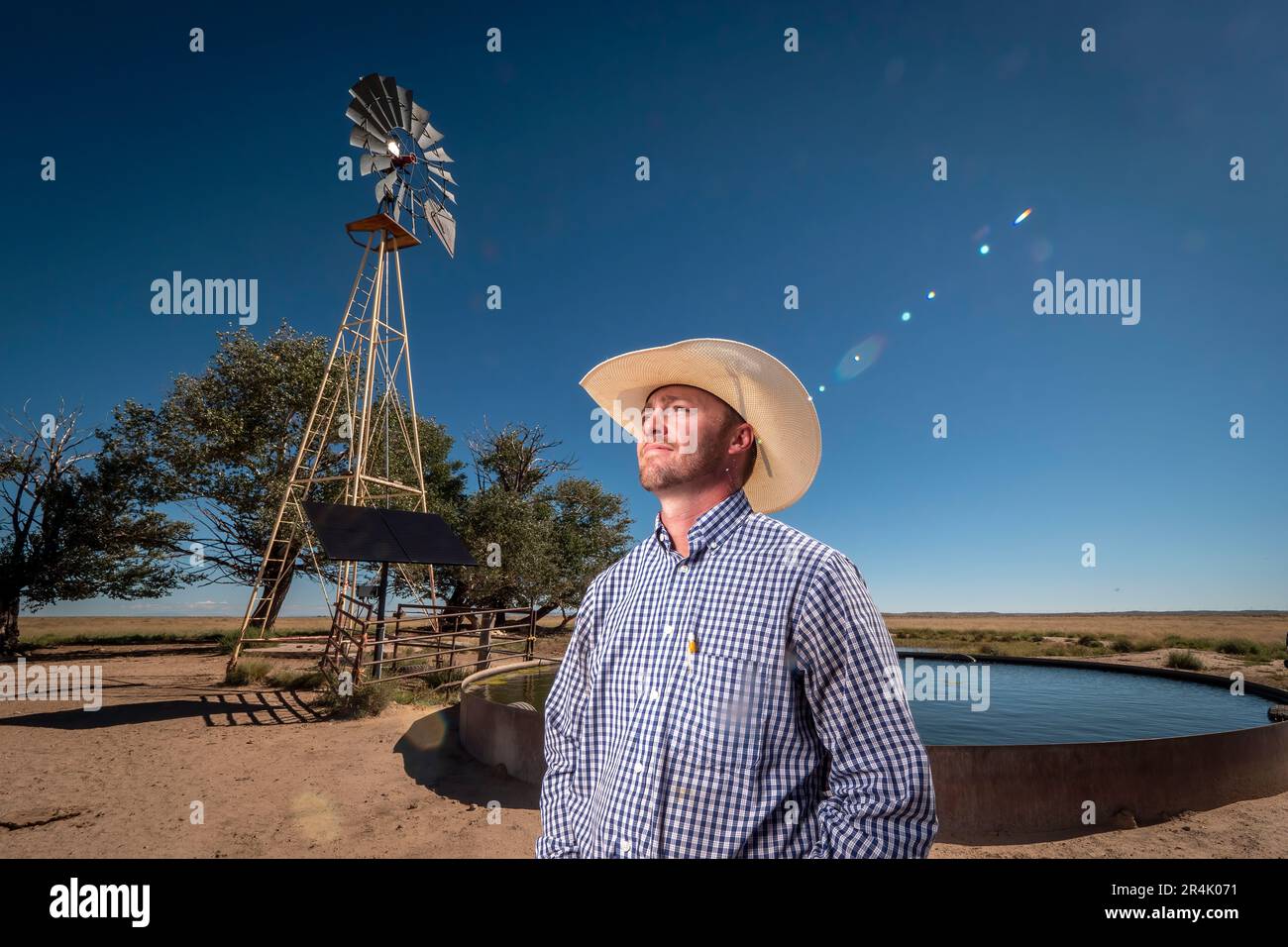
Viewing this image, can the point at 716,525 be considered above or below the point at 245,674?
above

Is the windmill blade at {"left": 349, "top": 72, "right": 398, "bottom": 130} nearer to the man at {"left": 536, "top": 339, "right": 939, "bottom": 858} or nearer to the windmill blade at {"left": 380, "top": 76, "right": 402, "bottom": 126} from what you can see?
the windmill blade at {"left": 380, "top": 76, "right": 402, "bottom": 126}

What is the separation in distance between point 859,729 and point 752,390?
1.30m

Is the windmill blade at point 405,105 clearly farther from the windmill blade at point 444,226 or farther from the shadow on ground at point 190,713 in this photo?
the shadow on ground at point 190,713

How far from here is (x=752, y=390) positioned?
2.48m

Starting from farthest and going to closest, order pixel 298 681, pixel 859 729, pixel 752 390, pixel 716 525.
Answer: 1. pixel 298 681
2. pixel 752 390
3. pixel 716 525
4. pixel 859 729

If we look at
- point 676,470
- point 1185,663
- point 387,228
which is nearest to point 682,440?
point 676,470

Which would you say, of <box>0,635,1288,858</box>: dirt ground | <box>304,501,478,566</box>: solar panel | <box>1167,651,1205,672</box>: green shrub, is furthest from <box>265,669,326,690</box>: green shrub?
<box>1167,651,1205,672</box>: green shrub

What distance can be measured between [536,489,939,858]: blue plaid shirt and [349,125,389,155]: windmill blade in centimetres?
1833

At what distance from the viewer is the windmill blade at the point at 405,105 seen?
1659 cm

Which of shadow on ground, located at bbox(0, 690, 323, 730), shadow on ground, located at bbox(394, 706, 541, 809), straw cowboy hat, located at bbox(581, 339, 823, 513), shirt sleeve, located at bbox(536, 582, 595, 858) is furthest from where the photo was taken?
shadow on ground, located at bbox(0, 690, 323, 730)

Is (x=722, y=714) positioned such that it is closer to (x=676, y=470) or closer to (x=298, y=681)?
(x=676, y=470)

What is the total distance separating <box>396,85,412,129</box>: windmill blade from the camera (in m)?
16.6

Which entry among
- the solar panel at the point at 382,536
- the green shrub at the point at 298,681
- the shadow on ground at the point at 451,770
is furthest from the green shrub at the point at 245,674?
the shadow on ground at the point at 451,770
